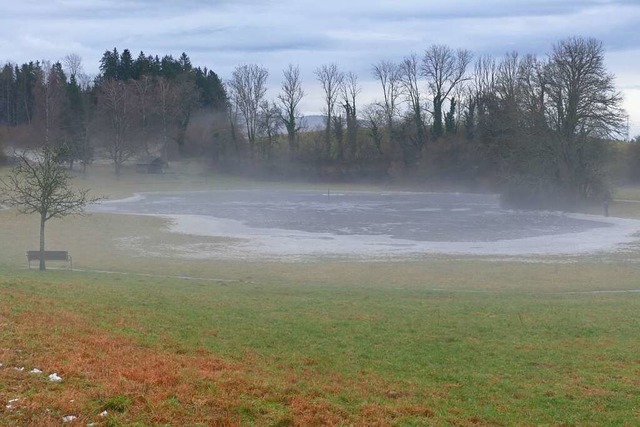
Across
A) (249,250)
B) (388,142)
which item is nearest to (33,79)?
(388,142)

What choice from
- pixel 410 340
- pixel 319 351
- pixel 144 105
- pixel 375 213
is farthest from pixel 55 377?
pixel 144 105

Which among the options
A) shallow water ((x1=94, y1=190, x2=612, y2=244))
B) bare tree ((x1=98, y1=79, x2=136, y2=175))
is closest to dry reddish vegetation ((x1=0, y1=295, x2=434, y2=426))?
shallow water ((x1=94, y1=190, x2=612, y2=244))

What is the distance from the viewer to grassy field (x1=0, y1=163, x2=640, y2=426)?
319 inches

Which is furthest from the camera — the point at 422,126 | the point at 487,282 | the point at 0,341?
the point at 422,126

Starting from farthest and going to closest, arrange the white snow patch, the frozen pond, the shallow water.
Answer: the shallow water
the frozen pond
the white snow patch

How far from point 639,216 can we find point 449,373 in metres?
49.1

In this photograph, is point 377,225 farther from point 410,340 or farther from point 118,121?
point 118,121

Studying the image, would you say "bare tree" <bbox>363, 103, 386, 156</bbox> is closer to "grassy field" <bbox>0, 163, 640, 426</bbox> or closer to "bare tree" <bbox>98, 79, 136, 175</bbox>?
"bare tree" <bbox>98, 79, 136, 175</bbox>

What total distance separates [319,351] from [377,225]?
1426 inches

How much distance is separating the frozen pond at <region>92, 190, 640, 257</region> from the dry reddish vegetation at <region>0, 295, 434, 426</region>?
78.9 feet

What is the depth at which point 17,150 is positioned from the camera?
98.9 m

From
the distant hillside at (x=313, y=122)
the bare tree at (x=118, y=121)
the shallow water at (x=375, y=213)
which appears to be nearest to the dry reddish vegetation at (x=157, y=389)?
the shallow water at (x=375, y=213)

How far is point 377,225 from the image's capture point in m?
48.7

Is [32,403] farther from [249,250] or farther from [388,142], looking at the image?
[388,142]
